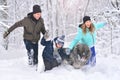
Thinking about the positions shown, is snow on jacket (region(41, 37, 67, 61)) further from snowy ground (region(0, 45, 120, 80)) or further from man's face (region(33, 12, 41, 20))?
man's face (region(33, 12, 41, 20))

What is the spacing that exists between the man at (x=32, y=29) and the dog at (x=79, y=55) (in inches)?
34.3

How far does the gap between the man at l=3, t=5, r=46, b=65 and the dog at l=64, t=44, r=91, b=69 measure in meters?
0.87

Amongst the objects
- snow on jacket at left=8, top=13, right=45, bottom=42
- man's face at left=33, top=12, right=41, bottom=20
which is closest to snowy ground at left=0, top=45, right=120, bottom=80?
snow on jacket at left=8, top=13, right=45, bottom=42

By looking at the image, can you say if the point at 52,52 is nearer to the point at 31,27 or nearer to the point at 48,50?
the point at 48,50

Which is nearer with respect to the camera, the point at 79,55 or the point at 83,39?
the point at 79,55

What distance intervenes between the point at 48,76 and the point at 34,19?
161 cm

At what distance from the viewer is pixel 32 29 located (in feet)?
29.2

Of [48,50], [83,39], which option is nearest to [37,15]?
[48,50]

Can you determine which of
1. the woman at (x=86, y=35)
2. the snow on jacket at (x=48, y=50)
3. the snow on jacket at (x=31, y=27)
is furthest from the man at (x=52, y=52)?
the snow on jacket at (x=31, y=27)

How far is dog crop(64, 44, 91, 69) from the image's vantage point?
8.60m

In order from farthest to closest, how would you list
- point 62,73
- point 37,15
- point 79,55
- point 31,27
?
point 31,27
point 37,15
point 79,55
point 62,73

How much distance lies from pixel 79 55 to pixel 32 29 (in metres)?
1.22

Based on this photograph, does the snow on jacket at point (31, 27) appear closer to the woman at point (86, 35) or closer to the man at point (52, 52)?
the man at point (52, 52)

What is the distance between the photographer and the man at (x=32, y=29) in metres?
8.79
